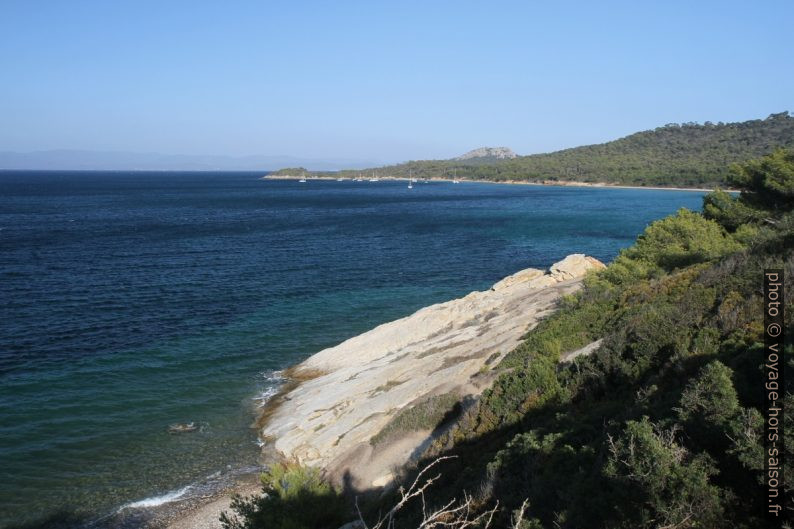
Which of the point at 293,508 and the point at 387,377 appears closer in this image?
the point at 293,508

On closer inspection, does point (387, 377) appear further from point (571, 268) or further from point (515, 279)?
point (571, 268)

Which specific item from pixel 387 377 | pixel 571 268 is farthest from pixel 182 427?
pixel 571 268

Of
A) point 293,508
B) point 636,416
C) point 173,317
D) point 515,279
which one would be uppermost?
point 636,416

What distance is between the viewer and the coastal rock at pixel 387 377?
16875mm

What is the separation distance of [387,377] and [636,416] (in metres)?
14.9

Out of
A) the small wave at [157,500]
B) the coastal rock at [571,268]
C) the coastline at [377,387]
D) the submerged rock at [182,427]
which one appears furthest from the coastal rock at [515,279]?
the small wave at [157,500]

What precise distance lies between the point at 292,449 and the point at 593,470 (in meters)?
14.3

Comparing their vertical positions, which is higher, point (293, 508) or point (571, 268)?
point (571, 268)

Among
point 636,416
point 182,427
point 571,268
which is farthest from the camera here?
point 571,268

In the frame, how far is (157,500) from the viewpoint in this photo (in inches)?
689

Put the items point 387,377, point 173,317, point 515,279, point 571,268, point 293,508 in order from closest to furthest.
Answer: point 293,508 → point 387,377 → point 173,317 → point 571,268 → point 515,279

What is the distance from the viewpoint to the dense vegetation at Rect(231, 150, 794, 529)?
6.67 m

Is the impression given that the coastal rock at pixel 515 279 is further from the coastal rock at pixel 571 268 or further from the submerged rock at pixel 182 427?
the submerged rock at pixel 182 427

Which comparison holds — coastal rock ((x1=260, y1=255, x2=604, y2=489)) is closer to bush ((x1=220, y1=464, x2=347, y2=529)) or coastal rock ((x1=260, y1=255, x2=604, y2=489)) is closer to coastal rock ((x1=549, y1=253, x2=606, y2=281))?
bush ((x1=220, y1=464, x2=347, y2=529))
